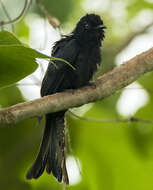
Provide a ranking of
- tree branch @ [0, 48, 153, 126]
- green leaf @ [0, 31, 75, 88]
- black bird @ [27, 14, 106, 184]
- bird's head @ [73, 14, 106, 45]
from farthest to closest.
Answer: bird's head @ [73, 14, 106, 45] < black bird @ [27, 14, 106, 184] < tree branch @ [0, 48, 153, 126] < green leaf @ [0, 31, 75, 88]

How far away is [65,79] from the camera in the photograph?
3.42 meters

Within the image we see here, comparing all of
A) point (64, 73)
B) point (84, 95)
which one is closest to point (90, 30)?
point (64, 73)

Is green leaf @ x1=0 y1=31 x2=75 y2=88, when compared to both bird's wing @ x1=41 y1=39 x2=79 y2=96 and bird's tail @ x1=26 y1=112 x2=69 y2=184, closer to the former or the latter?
bird's tail @ x1=26 y1=112 x2=69 y2=184

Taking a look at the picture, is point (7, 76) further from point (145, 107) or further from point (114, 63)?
point (114, 63)

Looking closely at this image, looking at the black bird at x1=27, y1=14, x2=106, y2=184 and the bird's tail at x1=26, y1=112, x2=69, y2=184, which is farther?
the black bird at x1=27, y1=14, x2=106, y2=184

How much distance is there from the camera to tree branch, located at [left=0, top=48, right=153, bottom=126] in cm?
238

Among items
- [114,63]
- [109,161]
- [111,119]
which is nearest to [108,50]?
[114,63]

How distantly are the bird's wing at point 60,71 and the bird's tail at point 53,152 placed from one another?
24cm

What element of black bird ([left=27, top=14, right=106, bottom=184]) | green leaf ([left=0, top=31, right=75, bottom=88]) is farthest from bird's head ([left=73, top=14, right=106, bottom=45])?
green leaf ([left=0, top=31, right=75, bottom=88])

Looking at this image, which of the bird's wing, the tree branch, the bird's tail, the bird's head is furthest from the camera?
the bird's head

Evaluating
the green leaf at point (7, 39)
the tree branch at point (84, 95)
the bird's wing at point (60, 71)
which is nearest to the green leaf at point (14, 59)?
the green leaf at point (7, 39)

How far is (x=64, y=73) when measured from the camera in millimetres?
3396

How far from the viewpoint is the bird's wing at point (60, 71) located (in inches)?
131

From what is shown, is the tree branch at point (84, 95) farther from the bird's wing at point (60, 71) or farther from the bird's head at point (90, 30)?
the bird's head at point (90, 30)
